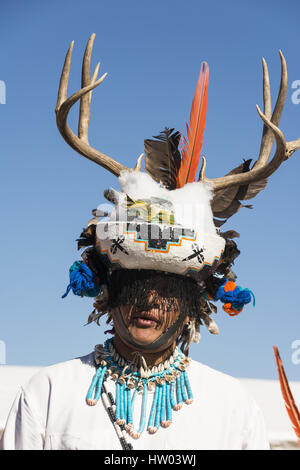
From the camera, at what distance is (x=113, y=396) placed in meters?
4.05

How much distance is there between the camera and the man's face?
4043mm

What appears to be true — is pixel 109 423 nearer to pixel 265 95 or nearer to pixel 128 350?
pixel 128 350

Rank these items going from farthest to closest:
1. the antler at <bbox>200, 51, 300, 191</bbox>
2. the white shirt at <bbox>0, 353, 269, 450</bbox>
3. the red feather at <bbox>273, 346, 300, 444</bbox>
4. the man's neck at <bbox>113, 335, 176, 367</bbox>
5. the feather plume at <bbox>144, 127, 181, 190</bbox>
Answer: the feather plume at <bbox>144, 127, 181, 190</bbox>, the antler at <bbox>200, 51, 300, 191</bbox>, the man's neck at <bbox>113, 335, 176, 367</bbox>, the red feather at <bbox>273, 346, 300, 444</bbox>, the white shirt at <bbox>0, 353, 269, 450</bbox>

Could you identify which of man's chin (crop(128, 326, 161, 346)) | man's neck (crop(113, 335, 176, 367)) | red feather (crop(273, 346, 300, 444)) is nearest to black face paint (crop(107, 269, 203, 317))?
man's chin (crop(128, 326, 161, 346))

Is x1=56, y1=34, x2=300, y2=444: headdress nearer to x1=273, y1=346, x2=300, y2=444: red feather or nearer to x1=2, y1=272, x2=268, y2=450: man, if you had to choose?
x1=2, y1=272, x2=268, y2=450: man

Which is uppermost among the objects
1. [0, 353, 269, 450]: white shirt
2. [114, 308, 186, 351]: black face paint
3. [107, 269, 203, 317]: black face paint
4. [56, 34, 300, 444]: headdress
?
[56, 34, 300, 444]: headdress

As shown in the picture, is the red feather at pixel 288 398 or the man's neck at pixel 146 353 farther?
the man's neck at pixel 146 353

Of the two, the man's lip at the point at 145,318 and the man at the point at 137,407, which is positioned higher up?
the man's lip at the point at 145,318

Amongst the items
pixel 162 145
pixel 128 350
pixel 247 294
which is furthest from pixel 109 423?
pixel 162 145

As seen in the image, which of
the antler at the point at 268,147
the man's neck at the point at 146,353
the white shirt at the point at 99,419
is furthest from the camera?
the antler at the point at 268,147

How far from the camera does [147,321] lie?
4055 mm

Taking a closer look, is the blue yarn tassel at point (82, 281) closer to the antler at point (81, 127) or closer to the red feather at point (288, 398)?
the antler at point (81, 127)

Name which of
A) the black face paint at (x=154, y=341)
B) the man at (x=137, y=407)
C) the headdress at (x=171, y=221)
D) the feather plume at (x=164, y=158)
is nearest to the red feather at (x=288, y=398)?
the man at (x=137, y=407)

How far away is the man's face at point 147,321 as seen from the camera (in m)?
4.04
